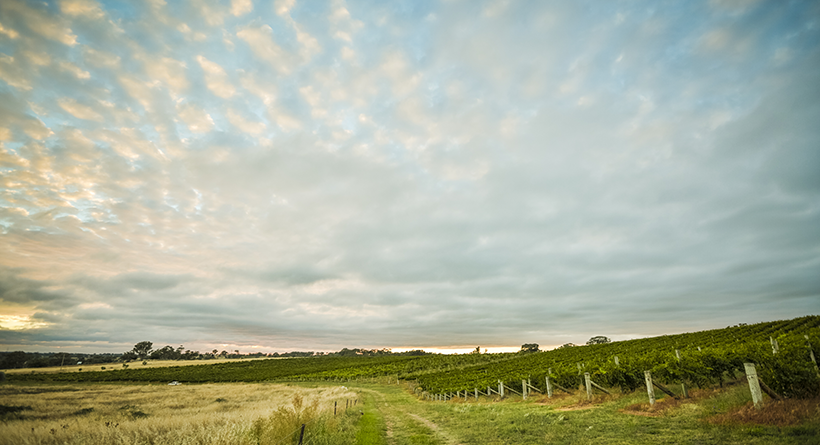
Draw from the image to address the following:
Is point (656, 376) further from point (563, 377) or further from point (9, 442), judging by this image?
point (9, 442)

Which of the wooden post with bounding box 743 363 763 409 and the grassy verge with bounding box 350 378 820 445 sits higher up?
the wooden post with bounding box 743 363 763 409

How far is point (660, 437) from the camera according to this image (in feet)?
31.9

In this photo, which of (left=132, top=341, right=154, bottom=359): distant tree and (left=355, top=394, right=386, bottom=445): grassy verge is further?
(left=132, top=341, right=154, bottom=359): distant tree

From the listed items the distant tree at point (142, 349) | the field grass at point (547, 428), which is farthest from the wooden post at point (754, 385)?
the distant tree at point (142, 349)

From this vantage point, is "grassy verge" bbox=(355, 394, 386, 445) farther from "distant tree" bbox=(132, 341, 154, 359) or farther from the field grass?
"distant tree" bbox=(132, 341, 154, 359)

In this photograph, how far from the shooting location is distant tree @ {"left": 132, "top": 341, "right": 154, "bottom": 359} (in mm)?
181750

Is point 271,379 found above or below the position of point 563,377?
below

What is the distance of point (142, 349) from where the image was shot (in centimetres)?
18600

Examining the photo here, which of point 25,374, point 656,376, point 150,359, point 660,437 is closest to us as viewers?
point 660,437

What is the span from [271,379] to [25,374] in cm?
6851

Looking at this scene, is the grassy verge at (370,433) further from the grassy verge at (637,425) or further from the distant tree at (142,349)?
the distant tree at (142,349)

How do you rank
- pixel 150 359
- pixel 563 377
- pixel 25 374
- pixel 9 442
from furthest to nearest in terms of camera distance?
pixel 150 359, pixel 25 374, pixel 563 377, pixel 9 442

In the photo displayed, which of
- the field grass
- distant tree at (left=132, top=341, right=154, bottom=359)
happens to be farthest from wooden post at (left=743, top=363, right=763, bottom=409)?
distant tree at (left=132, top=341, right=154, bottom=359)

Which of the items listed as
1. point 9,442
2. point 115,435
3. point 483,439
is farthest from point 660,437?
point 9,442
